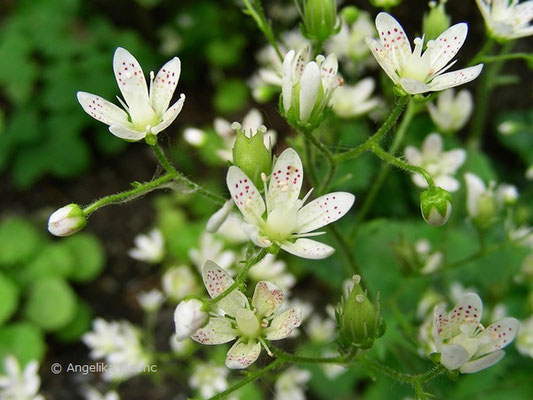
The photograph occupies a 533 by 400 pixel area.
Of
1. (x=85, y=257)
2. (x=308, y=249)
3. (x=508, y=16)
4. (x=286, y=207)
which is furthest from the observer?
(x=85, y=257)

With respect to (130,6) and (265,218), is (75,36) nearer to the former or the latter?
(130,6)

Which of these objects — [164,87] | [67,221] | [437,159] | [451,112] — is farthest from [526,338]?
[67,221]

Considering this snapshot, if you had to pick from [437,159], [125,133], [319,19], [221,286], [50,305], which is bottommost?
[50,305]

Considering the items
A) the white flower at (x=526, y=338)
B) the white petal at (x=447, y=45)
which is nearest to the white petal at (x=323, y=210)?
the white petal at (x=447, y=45)

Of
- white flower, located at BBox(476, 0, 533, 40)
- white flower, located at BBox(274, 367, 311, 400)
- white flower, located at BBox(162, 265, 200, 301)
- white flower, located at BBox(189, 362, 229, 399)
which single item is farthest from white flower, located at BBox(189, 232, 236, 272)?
white flower, located at BBox(476, 0, 533, 40)

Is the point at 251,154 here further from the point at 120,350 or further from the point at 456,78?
the point at 120,350

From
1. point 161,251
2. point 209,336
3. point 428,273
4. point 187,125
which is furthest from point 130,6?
point 209,336
